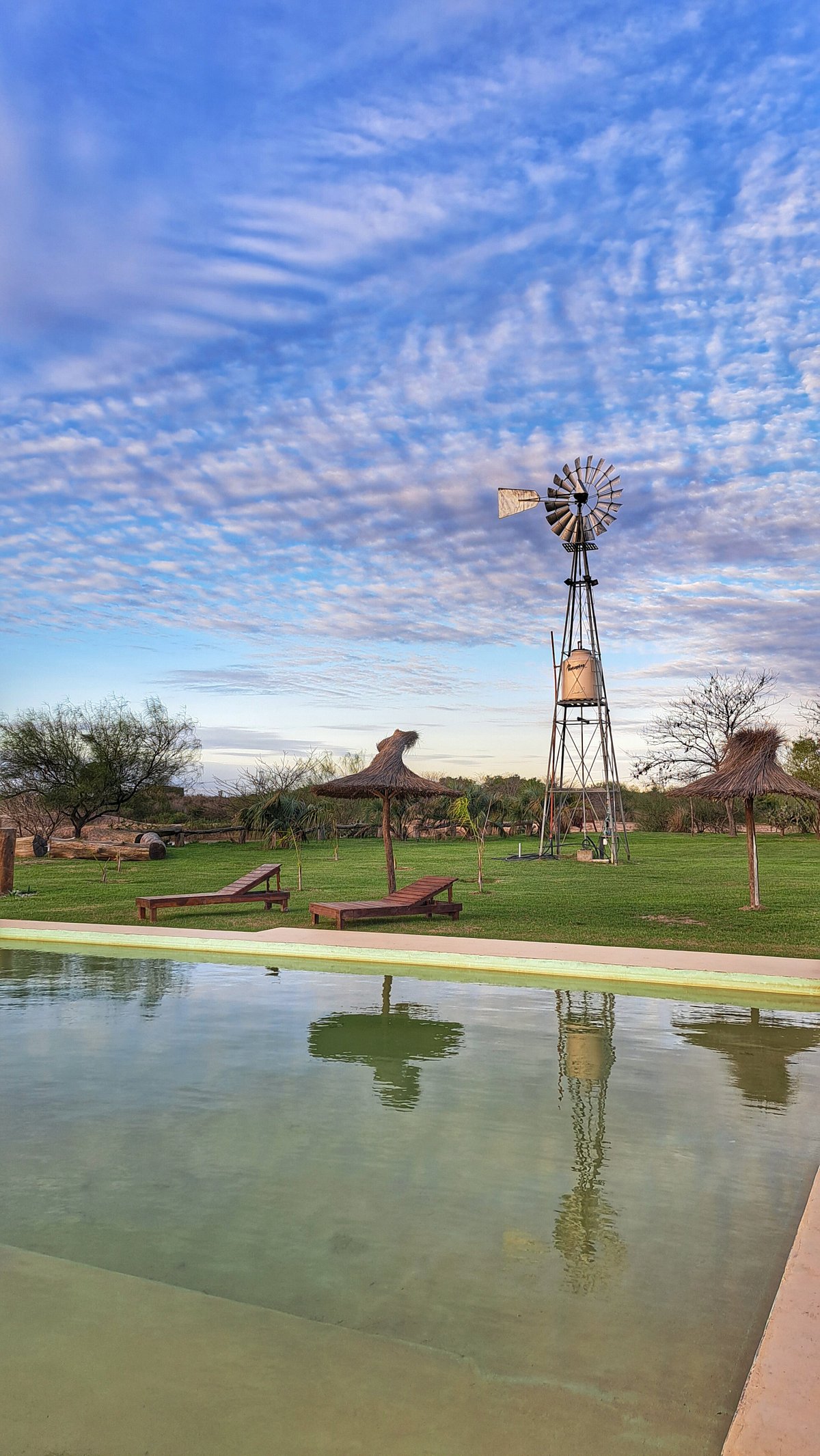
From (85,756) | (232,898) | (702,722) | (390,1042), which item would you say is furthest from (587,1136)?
(702,722)

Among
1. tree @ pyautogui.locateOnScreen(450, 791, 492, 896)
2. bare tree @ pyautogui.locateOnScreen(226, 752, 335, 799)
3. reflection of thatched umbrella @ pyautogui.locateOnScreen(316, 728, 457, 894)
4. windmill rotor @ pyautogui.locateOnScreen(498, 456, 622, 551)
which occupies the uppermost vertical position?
windmill rotor @ pyautogui.locateOnScreen(498, 456, 622, 551)

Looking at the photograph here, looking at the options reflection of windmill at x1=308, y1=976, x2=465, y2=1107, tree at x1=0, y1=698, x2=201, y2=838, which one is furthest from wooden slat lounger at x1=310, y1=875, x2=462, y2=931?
tree at x1=0, y1=698, x2=201, y2=838

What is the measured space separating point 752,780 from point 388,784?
503 cm

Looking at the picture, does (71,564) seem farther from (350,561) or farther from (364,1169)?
(364,1169)

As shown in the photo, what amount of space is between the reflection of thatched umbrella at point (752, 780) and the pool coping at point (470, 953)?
3.71 m

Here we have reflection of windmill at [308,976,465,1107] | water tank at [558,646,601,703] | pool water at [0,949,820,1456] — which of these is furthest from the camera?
water tank at [558,646,601,703]

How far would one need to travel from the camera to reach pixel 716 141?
38.2 feet

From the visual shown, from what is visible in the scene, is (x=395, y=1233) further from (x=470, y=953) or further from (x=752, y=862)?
(x=752, y=862)

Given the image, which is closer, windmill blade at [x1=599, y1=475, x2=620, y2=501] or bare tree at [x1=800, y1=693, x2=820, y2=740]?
windmill blade at [x1=599, y1=475, x2=620, y2=501]

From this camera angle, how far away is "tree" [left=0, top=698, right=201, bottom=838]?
92.9ft

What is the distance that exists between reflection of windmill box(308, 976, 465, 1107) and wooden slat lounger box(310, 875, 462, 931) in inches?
129

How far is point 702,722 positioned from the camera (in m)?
38.8

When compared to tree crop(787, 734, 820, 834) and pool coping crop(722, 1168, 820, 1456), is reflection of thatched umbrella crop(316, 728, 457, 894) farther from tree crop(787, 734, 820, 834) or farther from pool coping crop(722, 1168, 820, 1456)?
tree crop(787, 734, 820, 834)

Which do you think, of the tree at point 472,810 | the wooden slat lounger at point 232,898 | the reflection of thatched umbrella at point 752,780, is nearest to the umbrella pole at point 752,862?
the reflection of thatched umbrella at point 752,780
